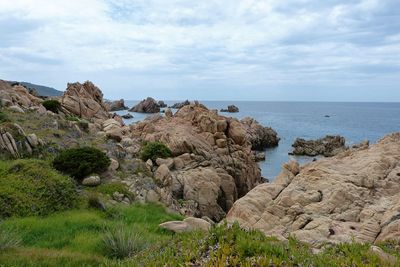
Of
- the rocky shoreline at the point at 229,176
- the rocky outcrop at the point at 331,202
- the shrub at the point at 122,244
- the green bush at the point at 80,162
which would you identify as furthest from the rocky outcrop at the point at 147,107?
the shrub at the point at 122,244

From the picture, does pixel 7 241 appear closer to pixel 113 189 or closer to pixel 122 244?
pixel 122 244

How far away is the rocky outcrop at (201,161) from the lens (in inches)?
933

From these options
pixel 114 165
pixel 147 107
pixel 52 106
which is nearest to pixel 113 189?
pixel 114 165

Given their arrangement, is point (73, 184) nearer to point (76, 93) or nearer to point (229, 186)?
point (229, 186)

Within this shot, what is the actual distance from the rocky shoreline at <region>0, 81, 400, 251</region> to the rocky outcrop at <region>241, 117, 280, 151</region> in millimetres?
40562

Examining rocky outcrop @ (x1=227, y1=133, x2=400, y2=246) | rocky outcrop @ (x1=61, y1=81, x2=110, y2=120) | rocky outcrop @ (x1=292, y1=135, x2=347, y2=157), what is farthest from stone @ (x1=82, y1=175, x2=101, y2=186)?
rocky outcrop @ (x1=292, y1=135, x2=347, y2=157)

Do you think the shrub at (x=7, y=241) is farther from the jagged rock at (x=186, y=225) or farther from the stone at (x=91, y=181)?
the stone at (x=91, y=181)

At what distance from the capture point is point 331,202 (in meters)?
15.9

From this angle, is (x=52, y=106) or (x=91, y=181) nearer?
(x=91, y=181)

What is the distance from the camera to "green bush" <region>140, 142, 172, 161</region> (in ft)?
84.5

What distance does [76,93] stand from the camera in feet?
148

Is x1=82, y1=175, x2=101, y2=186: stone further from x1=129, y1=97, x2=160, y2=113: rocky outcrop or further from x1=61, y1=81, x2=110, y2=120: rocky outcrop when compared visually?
x1=129, y1=97, x2=160, y2=113: rocky outcrop

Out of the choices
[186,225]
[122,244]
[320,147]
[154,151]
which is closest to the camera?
[122,244]

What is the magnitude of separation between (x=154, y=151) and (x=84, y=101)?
21123 mm
